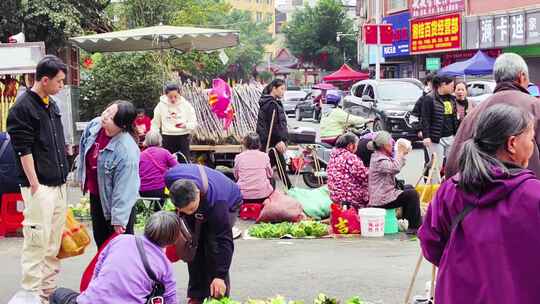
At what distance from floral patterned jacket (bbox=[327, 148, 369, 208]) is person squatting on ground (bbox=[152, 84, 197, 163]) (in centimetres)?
320

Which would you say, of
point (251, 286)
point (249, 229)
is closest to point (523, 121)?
point (251, 286)

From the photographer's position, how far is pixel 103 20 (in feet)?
63.3

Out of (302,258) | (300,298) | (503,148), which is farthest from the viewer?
(302,258)

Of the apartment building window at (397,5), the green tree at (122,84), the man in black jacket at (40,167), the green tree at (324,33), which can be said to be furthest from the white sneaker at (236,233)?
the green tree at (324,33)

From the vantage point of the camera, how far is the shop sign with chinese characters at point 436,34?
107 ft

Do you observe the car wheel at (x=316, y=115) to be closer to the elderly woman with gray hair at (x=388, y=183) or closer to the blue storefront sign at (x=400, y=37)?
the blue storefront sign at (x=400, y=37)

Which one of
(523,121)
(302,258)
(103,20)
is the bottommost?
(302,258)

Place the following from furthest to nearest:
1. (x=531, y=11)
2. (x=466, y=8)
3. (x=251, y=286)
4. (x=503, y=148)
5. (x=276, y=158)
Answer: (x=466, y=8)
(x=531, y=11)
(x=276, y=158)
(x=251, y=286)
(x=503, y=148)

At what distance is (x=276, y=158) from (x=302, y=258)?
137 inches

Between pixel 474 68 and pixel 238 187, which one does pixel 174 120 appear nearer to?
pixel 238 187

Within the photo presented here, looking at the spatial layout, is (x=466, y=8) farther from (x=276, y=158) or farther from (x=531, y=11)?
(x=276, y=158)

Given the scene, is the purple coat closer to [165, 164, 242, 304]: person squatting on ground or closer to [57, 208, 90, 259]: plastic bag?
[165, 164, 242, 304]: person squatting on ground

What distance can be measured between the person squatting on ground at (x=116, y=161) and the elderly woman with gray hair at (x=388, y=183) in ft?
11.7

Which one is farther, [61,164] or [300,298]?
[300,298]
